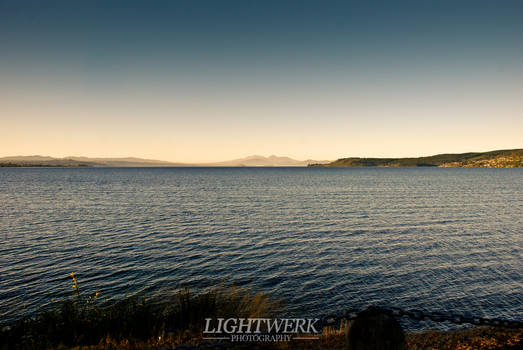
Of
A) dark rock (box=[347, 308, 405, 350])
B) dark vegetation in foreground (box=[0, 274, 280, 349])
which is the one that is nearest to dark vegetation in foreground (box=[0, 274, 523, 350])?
dark vegetation in foreground (box=[0, 274, 280, 349])

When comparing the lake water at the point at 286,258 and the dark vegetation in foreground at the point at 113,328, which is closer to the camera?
the dark vegetation in foreground at the point at 113,328

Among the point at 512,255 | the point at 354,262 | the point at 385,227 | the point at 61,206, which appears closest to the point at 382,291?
the point at 354,262

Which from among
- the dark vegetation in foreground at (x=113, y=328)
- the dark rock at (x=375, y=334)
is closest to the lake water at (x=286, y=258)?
the dark vegetation in foreground at (x=113, y=328)

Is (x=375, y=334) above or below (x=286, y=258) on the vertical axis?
above

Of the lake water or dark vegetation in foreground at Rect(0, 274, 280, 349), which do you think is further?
the lake water

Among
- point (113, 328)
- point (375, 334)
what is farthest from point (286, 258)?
point (375, 334)

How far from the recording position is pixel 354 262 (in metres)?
20.2

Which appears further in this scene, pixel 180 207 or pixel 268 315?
pixel 180 207

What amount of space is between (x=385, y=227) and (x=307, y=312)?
22387mm

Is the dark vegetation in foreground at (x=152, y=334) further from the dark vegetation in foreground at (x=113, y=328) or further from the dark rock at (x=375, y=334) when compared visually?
the dark rock at (x=375, y=334)

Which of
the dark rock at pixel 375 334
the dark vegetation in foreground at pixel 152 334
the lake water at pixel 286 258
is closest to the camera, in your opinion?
the dark rock at pixel 375 334

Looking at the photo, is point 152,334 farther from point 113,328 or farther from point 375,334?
point 375,334

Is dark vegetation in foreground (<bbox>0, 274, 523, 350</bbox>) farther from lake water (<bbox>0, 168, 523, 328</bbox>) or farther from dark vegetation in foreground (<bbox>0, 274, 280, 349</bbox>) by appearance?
lake water (<bbox>0, 168, 523, 328</bbox>)

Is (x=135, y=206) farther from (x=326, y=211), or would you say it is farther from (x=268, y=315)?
(x=268, y=315)
